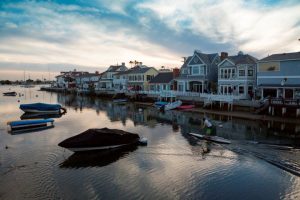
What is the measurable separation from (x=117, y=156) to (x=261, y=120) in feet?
71.9

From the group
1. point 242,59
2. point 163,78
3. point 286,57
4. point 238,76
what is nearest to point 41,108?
point 163,78

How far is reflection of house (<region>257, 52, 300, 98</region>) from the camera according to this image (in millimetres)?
34844

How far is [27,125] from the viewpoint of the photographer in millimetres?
29469

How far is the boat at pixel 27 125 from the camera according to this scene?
2848 cm

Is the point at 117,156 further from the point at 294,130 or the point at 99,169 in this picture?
the point at 294,130

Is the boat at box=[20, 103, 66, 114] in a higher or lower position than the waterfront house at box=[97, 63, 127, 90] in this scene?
lower

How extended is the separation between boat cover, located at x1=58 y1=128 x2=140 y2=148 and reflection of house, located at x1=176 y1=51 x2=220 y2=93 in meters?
32.6

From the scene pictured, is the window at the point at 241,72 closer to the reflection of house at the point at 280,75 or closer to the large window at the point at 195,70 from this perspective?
the reflection of house at the point at 280,75

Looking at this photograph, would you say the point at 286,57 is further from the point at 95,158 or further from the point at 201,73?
the point at 95,158

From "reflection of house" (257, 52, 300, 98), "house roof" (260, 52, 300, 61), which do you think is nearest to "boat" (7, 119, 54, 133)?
"reflection of house" (257, 52, 300, 98)

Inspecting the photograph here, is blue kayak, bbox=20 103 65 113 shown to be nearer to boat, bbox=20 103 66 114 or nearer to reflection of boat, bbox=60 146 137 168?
boat, bbox=20 103 66 114

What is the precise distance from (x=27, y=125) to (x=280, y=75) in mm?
35805

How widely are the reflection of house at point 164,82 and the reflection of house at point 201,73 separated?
14.3ft

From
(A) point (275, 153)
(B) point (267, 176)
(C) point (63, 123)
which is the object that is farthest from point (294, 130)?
(C) point (63, 123)
